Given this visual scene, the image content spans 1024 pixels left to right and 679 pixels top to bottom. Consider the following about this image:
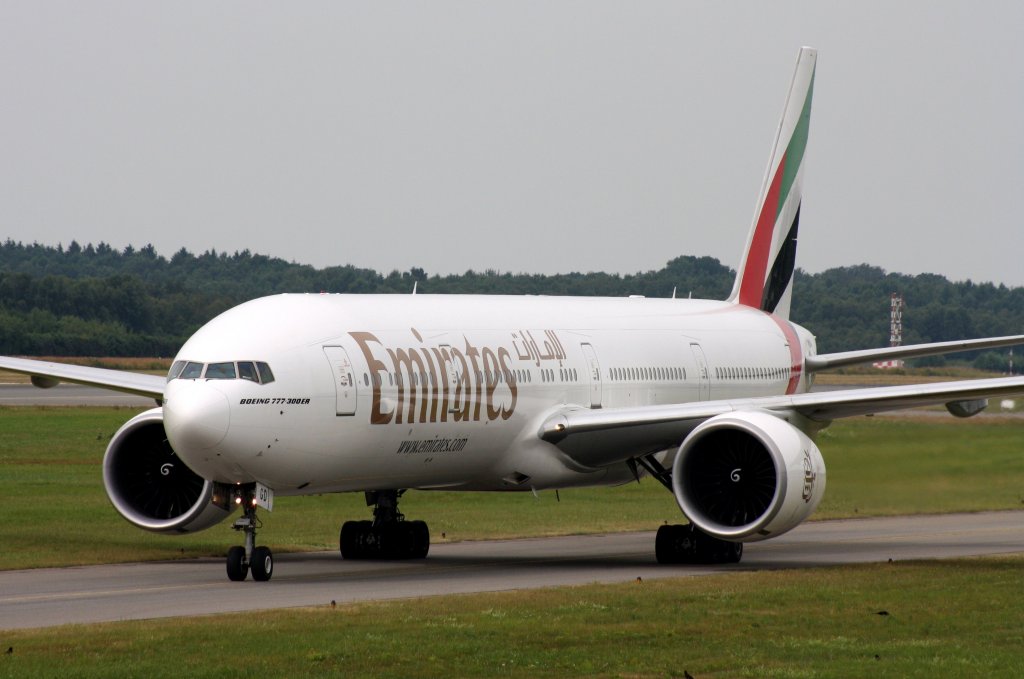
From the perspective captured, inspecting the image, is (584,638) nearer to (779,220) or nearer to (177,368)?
(177,368)

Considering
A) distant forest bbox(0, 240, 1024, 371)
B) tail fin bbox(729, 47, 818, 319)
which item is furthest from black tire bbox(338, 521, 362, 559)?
distant forest bbox(0, 240, 1024, 371)

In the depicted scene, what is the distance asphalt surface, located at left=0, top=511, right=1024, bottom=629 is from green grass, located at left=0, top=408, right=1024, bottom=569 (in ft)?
3.00

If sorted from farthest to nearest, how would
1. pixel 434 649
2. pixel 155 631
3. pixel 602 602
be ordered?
pixel 602 602 < pixel 155 631 < pixel 434 649

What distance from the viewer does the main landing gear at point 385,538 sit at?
85.0 ft

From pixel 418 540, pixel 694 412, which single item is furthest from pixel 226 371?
pixel 694 412

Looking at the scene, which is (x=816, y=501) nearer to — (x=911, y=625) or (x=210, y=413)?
(x=911, y=625)

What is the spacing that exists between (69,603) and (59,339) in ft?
240

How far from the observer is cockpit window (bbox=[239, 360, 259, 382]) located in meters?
20.8

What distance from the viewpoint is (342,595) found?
66.1 feet

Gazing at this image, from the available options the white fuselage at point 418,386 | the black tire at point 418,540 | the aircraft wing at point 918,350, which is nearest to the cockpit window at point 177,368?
the white fuselage at point 418,386

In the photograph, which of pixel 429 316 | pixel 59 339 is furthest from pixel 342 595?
pixel 59 339

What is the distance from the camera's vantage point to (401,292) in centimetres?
7506

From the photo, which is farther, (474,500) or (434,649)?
(474,500)

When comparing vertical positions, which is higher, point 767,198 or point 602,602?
point 767,198
